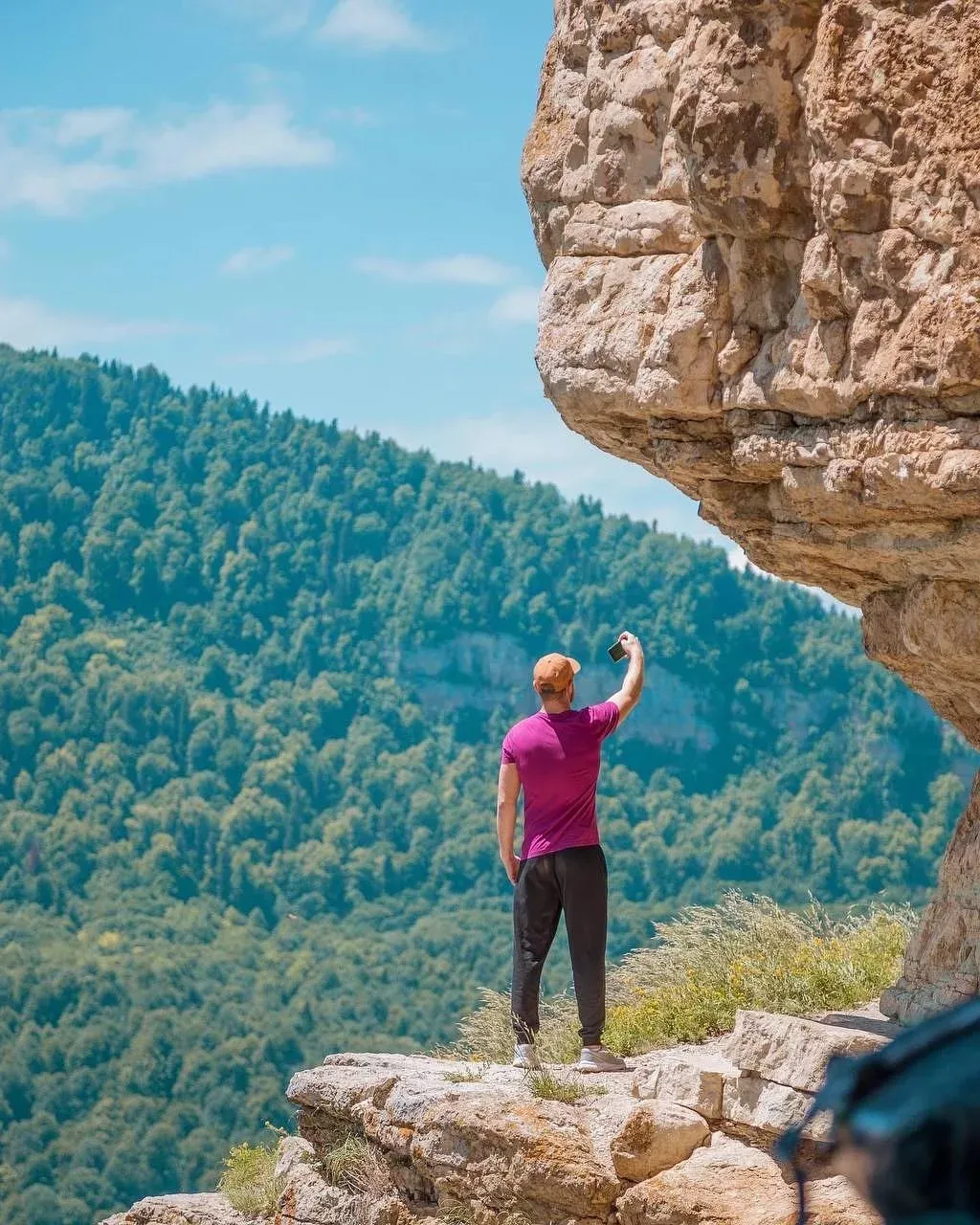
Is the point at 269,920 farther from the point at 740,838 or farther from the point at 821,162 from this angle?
the point at 821,162

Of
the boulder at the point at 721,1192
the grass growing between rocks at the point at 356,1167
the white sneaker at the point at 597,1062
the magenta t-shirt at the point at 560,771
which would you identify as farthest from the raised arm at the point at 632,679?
the grass growing between rocks at the point at 356,1167

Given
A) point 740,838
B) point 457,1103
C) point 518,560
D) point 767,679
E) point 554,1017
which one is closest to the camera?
point 457,1103

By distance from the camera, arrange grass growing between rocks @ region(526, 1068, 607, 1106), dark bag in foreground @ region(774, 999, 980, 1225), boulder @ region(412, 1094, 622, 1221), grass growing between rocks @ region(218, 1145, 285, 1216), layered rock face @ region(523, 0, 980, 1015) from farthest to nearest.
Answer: grass growing between rocks @ region(218, 1145, 285, 1216) < grass growing between rocks @ region(526, 1068, 607, 1106) < boulder @ region(412, 1094, 622, 1221) < layered rock face @ region(523, 0, 980, 1015) < dark bag in foreground @ region(774, 999, 980, 1225)

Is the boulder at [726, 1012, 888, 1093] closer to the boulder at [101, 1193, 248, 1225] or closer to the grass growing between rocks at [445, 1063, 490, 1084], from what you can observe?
the grass growing between rocks at [445, 1063, 490, 1084]

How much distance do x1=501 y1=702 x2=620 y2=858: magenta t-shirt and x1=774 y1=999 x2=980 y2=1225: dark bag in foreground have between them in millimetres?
5460

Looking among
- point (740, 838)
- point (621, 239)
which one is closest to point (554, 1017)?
point (621, 239)

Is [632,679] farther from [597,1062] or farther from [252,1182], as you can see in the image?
[252,1182]

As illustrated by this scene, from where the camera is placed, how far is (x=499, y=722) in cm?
17062

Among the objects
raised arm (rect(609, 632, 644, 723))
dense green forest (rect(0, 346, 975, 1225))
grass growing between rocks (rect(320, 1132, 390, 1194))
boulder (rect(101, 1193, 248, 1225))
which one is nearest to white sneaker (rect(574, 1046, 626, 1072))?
grass growing between rocks (rect(320, 1132, 390, 1194))

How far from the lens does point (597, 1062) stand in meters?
8.01

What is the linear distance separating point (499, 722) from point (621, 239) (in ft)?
536

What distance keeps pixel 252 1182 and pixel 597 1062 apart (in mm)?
2632

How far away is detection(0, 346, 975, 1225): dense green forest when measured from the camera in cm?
8862

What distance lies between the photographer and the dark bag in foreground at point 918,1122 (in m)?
2.33
